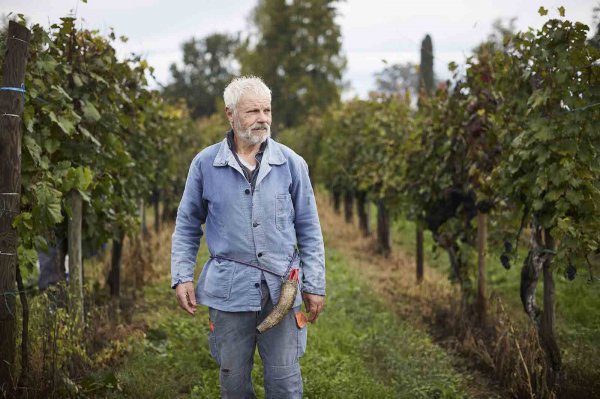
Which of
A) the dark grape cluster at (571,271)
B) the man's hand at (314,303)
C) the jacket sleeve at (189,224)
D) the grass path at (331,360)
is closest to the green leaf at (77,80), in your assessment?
the jacket sleeve at (189,224)

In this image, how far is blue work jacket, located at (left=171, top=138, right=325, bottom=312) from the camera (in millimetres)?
3094

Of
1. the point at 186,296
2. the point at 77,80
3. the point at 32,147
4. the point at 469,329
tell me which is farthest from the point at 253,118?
the point at 469,329

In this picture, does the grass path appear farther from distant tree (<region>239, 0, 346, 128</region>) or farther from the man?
distant tree (<region>239, 0, 346, 128</region>)

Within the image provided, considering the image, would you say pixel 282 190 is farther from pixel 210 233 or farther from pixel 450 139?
pixel 450 139

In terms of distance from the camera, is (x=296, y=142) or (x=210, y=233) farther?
(x=296, y=142)

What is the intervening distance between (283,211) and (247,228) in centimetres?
21

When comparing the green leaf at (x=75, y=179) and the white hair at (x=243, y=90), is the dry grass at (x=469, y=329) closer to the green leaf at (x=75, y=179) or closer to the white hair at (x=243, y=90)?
the white hair at (x=243, y=90)

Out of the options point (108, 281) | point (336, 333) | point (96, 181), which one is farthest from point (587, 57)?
point (108, 281)

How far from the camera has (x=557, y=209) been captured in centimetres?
414

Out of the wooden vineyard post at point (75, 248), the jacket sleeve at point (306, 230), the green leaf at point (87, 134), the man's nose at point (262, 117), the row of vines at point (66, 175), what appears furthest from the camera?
the wooden vineyard post at point (75, 248)

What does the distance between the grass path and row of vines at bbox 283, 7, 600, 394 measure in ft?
2.81

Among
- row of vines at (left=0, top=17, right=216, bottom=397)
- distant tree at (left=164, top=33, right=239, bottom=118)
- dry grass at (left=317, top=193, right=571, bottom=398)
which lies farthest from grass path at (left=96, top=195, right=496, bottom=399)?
distant tree at (left=164, top=33, right=239, bottom=118)

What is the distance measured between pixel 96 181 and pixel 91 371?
149 centimetres

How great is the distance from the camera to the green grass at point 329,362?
4.31 m
